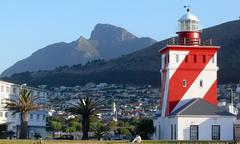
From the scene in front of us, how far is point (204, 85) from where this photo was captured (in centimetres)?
7269

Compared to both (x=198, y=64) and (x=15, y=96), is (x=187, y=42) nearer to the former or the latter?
(x=198, y=64)

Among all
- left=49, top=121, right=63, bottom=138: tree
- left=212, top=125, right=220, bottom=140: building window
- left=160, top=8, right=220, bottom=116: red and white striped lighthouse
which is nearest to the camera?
left=212, top=125, right=220, bottom=140: building window

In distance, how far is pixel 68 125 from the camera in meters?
126

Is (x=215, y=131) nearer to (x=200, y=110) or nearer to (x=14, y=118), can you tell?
(x=200, y=110)

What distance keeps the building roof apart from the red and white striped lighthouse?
6.38ft

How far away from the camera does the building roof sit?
226 ft

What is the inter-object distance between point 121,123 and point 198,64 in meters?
54.3

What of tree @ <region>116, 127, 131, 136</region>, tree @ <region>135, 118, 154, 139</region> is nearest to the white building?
tree @ <region>116, 127, 131, 136</region>

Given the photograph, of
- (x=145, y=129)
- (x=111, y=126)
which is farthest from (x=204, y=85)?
(x=111, y=126)

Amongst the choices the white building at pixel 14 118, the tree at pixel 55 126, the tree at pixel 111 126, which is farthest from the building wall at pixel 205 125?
the tree at pixel 55 126

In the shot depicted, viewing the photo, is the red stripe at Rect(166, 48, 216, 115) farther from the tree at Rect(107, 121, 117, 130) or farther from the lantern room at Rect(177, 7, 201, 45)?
the tree at Rect(107, 121, 117, 130)

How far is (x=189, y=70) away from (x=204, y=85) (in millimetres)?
2158

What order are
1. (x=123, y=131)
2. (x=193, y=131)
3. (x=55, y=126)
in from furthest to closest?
(x=55, y=126)
(x=123, y=131)
(x=193, y=131)

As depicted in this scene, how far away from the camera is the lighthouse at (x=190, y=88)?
68.9m
